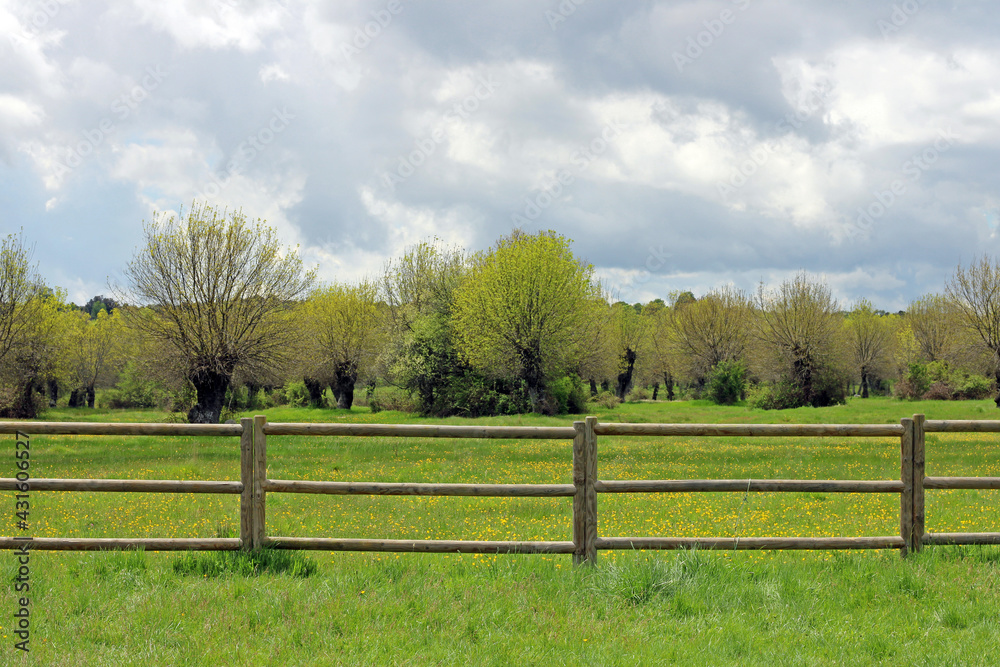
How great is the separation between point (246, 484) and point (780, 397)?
55491 millimetres

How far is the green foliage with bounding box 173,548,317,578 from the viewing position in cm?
668

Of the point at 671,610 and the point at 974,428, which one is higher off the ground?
the point at 974,428

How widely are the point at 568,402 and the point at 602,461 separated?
3146cm

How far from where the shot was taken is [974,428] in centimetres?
745

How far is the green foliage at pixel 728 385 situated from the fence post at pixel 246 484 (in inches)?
2402

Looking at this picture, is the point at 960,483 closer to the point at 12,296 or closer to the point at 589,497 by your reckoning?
the point at 589,497

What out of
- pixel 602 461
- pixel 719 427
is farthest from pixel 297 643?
pixel 602 461

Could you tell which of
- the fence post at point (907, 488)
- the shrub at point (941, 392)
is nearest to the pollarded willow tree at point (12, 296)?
the fence post at point (907, 488)

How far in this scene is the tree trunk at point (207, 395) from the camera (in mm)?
38031

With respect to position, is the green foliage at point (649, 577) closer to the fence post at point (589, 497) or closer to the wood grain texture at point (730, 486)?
the fence post at point (589, 497)

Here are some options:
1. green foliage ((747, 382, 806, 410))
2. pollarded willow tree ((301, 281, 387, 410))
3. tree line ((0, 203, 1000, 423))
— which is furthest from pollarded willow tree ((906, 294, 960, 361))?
pollarded willow tree ((301, 281, 387, 410))

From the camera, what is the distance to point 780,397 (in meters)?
56.2

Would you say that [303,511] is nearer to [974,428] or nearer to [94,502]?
[94,502]

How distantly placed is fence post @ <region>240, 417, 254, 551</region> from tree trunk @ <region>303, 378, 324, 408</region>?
59.1m
